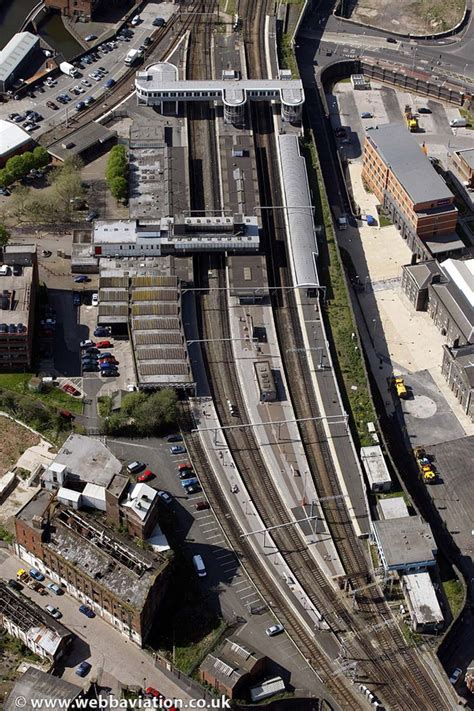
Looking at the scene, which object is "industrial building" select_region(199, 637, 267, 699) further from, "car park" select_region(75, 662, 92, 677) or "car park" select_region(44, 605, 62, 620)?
"car park" select_region(44, 605, 62, 620)

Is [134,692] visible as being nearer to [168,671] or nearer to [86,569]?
[168,671]

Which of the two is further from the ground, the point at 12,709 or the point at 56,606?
the point at 56,606

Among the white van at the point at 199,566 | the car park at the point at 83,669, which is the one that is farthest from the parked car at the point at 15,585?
the white van at the point at 199,566

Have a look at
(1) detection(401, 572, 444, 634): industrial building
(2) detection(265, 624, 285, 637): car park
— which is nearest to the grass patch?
(1) detection(401, 572, 444, 634): industrial building

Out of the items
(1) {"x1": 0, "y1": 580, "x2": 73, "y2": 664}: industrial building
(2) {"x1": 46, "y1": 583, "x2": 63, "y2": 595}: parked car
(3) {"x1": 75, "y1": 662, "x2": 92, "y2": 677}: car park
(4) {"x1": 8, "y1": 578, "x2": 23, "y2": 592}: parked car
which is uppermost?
(4) {"x1": 8, "y1": 578, "x2": 23, "y2": 592}: parked car

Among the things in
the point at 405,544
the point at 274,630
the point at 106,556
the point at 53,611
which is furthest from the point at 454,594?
the point at 53,611

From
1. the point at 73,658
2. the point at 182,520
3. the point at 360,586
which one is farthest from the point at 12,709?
the point at 360,586

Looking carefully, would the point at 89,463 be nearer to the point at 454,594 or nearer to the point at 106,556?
the point at 106,556
